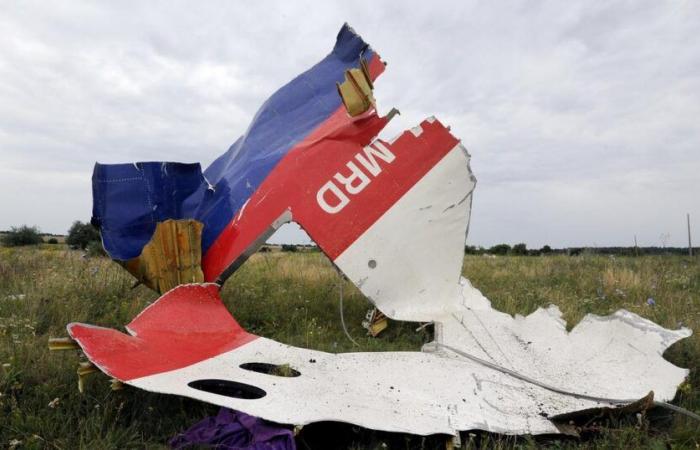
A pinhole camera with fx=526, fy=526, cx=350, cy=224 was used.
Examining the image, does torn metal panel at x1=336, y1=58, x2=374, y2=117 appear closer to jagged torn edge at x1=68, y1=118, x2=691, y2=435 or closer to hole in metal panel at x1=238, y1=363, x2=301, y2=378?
jagged torn edge at x1=68, y1=118, x2=691, y2=435

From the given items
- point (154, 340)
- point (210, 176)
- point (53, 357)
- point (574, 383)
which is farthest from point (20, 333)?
point (574, 383)

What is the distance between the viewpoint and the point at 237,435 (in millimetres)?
2049

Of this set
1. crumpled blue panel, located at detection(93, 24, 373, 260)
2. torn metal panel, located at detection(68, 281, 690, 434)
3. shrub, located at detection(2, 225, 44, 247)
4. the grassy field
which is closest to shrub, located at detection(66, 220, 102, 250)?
shrub, located at detection(2, 225, 44, 247)

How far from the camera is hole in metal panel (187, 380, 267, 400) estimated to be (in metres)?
2.47

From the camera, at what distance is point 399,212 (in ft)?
12.6

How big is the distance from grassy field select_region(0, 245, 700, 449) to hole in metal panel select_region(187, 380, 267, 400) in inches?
4.1

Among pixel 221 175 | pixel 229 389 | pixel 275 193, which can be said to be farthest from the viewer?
pixel 221 175

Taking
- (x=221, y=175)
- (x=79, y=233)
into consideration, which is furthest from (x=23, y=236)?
(x=221, y=175)

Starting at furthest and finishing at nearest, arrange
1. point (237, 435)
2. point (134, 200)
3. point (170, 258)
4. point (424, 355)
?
point (134, 200)
point (170, 258)
point (424, 355)
point (237, 435)

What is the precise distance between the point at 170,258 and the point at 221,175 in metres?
1.08

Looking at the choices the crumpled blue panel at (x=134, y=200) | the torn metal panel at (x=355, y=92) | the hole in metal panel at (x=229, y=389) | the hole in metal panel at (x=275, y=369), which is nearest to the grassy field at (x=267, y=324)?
the hole in metal panel at (x=229, y=389)

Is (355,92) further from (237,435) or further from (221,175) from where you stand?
(237,435)

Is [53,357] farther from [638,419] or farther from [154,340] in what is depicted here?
[638,419]

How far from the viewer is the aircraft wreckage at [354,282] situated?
2357mm
